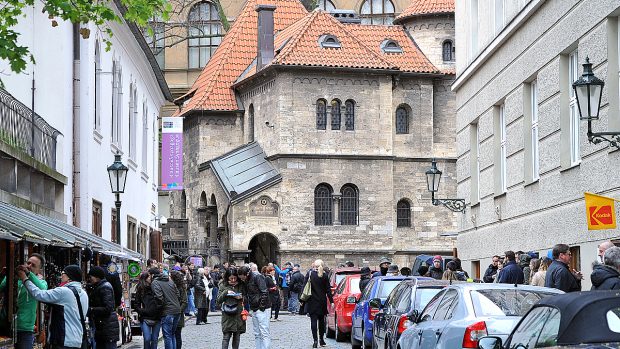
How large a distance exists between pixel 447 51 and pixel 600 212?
51.6 meters

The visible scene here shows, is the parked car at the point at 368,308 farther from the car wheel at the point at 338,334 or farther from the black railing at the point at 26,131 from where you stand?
the black railing at the point at 26,131

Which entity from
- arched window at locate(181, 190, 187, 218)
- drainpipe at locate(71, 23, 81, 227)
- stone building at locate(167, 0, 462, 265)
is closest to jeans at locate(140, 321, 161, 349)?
Result: drainpipe at locate(71, 23, 81, 227)

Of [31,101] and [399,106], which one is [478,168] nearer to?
[31,101]

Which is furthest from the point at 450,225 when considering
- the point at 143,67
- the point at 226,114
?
the point at 143,67

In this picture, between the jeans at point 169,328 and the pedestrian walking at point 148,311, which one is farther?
the jeans at point 169,328

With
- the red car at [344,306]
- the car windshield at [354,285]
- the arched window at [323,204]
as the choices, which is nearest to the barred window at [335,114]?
the arched window at [323,204]

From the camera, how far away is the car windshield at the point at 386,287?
2225 cm

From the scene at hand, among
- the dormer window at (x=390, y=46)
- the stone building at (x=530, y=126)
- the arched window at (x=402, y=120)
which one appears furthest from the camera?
the dormer window at (x=390, y=46)

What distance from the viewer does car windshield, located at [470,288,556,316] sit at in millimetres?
12727

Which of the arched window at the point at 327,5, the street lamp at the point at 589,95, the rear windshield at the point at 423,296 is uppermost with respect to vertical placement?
the arched window at the point at 327,5

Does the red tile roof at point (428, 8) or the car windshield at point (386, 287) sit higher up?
the red tile roof at point (428, 8)

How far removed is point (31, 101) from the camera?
22.0 meters

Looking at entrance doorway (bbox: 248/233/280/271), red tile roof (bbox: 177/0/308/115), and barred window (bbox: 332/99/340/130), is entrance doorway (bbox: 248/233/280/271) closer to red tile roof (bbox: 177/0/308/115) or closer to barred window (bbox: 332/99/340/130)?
barred window (bbox: 332/99/340/130)

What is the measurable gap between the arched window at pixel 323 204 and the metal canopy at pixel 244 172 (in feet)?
7.33
